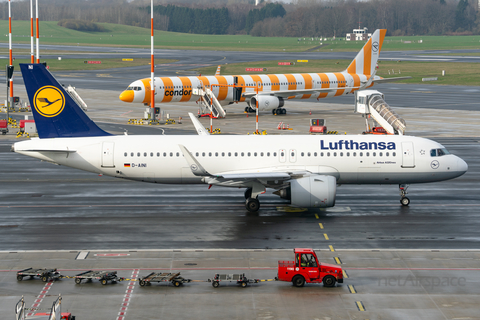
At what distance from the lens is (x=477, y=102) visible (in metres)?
96.4

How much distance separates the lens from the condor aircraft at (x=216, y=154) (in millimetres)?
37156

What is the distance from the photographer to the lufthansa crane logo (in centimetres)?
3709

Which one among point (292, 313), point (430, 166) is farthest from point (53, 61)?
point (292, 313)

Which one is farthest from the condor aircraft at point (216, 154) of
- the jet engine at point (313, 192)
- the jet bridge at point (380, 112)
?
the jet bridge at point (380, 112)

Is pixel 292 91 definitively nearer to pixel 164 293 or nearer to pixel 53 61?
pixel 164 293

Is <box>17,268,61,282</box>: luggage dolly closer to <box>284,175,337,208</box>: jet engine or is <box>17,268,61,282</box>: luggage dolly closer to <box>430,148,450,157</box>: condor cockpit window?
<box>284,175,337,208</box>: jet engine

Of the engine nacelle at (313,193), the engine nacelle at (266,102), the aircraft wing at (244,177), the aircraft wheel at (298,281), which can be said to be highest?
the engine nacelle at (266,102)

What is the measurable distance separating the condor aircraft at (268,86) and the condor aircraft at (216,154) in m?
39.9

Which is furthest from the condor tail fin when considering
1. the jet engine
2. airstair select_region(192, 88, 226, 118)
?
the jet engine

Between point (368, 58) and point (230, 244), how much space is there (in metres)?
63.9

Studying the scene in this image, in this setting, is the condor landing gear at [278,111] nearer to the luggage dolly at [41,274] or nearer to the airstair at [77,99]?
the airstair at [77,99]

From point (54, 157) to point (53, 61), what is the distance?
14950 cm

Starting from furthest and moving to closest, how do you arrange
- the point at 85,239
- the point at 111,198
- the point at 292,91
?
the point at 292,91
the point at 111,198
the point at 85,239

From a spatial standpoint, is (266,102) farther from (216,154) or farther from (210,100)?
(216,154)
